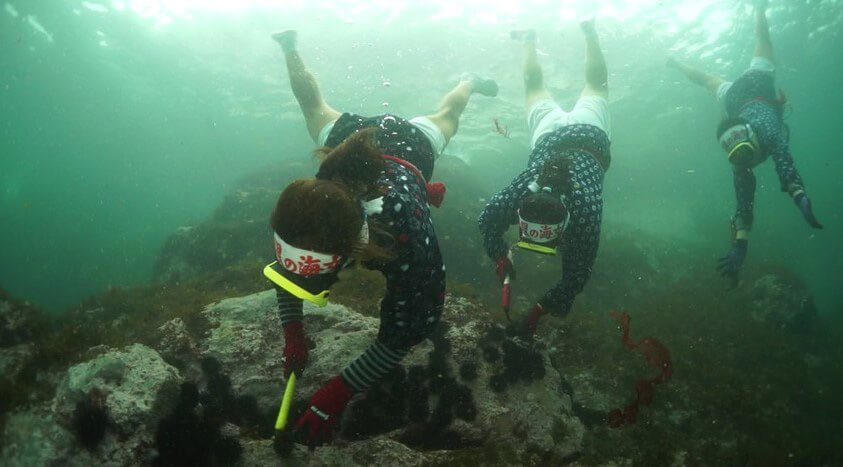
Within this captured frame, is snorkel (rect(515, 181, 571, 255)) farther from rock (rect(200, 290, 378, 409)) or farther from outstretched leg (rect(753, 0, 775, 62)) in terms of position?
outstretched leg (rect(753, 0, 775, 62))

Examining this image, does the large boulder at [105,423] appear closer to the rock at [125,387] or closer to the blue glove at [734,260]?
the rock at [125,387]

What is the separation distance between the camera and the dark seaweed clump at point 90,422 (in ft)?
9.36

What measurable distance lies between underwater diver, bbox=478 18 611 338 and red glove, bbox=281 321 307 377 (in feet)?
8.87

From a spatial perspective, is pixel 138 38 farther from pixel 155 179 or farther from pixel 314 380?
pixel 155 179

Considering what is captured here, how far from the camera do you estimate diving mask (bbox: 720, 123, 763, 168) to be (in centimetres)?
714

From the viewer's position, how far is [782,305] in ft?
42.4

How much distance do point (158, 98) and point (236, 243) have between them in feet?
98.2

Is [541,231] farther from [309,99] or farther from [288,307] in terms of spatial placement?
[309,99]

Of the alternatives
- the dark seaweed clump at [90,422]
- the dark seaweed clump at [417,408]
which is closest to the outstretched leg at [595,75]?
the dark seaweed clump at [417,408]

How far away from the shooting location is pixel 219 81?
28.5 meters

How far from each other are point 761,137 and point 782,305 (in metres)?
8.90

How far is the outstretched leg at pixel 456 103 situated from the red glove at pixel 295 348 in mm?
3354

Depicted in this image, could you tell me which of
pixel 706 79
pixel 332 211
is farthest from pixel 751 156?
pixel 332 211

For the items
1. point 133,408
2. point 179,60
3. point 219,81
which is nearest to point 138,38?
point 179,60
